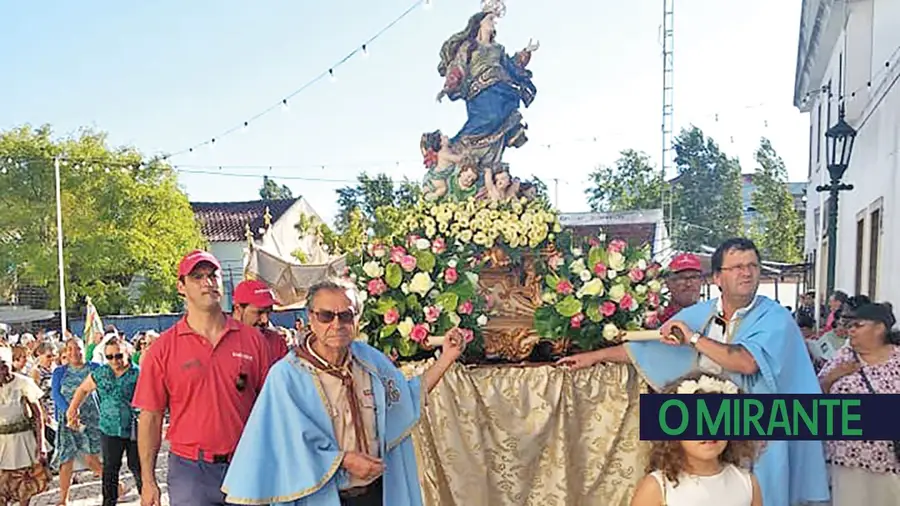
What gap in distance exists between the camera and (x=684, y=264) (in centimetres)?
418

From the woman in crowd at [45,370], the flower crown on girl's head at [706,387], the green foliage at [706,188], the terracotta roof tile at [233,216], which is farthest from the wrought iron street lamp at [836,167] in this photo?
the terracotta roof tile at [233,216]

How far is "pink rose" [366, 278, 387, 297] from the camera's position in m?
3.53

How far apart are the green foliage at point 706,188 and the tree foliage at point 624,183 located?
211 cm

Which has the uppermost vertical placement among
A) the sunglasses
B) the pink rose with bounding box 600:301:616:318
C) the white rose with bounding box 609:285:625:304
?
the sunglasses

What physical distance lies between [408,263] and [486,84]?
1.52m

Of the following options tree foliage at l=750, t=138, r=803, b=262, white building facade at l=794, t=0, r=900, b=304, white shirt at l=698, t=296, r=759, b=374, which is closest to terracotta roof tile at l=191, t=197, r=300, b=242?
tree foliage at l=750, t=138, r=803, b=262

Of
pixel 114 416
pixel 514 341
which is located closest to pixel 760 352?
pixel 514 341

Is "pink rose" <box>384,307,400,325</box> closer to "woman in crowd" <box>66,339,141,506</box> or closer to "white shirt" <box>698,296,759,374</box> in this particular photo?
"white shirt" <box>698,296,759,374</box>

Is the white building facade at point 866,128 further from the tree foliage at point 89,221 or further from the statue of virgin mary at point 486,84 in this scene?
the tree foliage at point 89,221

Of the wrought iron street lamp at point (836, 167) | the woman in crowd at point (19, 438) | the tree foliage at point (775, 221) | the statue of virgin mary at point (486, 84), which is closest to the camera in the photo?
the statue of virgin mary at point (486, 84)

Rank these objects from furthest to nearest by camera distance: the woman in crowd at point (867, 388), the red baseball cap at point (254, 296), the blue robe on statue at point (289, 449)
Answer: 1. the red baseball cap at point (254, 296)
2. the woman in crowd at point (867, 388)
3. the blue robe on statue at point (289, 449)

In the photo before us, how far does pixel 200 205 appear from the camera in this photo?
3300cm

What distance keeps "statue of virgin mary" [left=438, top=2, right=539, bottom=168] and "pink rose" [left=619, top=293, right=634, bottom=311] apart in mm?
1384

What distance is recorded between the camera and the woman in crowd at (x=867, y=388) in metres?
3.38
